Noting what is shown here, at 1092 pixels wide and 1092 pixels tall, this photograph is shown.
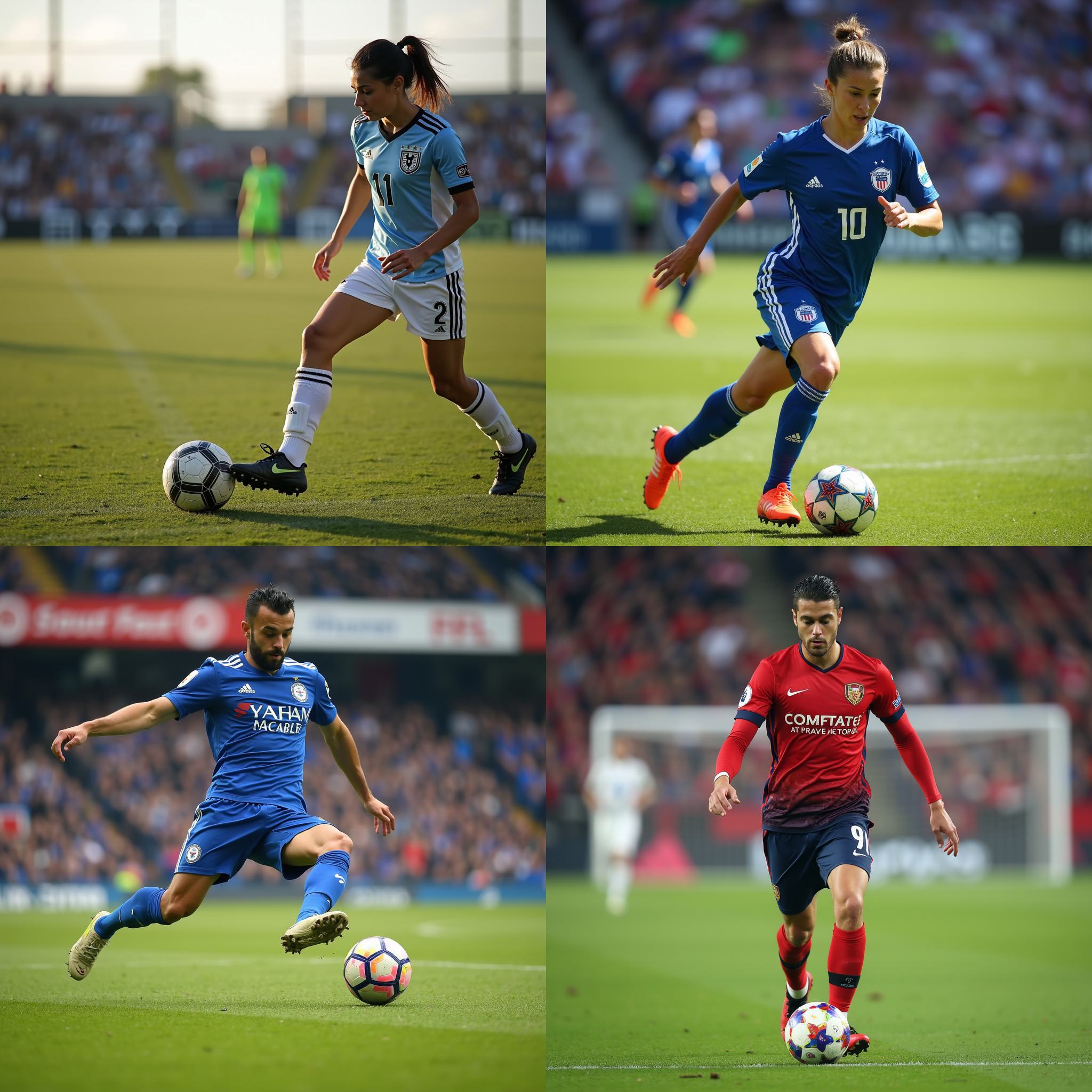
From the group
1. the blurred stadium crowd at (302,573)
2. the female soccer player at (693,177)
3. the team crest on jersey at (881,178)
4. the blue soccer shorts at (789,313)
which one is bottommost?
the blurred stadium crowd at (302,573)

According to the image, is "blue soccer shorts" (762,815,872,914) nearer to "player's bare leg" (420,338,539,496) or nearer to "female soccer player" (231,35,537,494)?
"player's bare leg" (420,338,539,496)

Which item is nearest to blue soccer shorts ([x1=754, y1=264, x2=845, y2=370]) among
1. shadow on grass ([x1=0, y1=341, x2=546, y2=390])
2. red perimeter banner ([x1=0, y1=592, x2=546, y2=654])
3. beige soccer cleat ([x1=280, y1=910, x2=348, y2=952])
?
beige soccer cleat ([x1=280, y1=910, x2=348, y2=952])

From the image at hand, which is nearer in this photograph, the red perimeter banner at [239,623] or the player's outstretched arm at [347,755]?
the player's outstretched arm at [347,755]

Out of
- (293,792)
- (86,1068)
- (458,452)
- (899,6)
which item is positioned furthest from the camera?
(899,6)

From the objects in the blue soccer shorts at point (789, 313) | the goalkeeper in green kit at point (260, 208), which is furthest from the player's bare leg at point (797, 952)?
the goalkeeper in green kit at point (260, 208)

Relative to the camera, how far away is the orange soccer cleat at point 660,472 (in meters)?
7.98

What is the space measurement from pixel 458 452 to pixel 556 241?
28.0 metres

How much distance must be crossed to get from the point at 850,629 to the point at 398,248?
54.0ft

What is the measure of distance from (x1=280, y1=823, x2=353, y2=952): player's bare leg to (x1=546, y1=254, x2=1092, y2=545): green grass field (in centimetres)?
207

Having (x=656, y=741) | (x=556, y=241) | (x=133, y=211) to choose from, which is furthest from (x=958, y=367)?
(x=133, y=211)

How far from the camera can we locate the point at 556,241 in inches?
1427

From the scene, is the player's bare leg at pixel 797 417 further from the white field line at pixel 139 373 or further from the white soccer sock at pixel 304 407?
the white field line at pixel 139 373

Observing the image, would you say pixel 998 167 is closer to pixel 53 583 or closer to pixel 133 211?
pixel 133 211

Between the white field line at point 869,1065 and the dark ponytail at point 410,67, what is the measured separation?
4846mm
